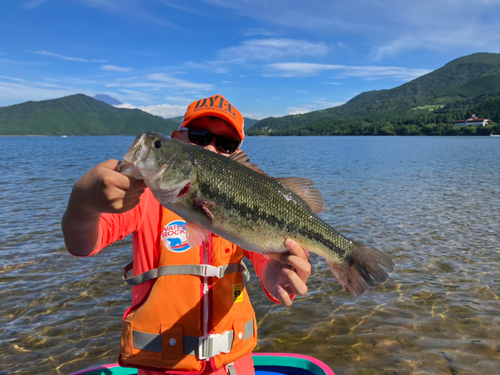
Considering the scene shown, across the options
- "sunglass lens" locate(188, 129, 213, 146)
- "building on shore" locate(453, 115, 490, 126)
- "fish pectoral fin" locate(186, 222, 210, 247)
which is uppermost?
"building on shore" locate(453, 115, 490, 126)

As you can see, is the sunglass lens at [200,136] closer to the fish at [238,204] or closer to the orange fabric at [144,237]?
the orange fabric at [144,237]

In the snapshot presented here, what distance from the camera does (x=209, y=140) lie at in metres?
4.18

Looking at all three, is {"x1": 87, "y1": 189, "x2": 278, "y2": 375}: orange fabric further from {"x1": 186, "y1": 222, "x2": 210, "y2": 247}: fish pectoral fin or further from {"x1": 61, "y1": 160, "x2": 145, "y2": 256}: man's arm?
{"x1": 186, "y1": 222, "x2": 210, "y2": 247}: fish pectoral fin

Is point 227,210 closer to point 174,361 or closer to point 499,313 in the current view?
point 174,361

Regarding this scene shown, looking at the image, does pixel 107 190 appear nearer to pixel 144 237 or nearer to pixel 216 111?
pixel 144 237

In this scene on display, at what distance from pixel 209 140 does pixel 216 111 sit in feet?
1.39

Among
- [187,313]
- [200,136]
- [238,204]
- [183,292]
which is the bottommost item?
[187,313]

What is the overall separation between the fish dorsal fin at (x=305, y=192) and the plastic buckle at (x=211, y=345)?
160 centimetres

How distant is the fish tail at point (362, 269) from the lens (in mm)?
3049

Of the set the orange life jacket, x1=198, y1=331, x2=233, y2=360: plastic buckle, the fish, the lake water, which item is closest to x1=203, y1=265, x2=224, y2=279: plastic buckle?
the orange life jacket

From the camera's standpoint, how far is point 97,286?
879 cm

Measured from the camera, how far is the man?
2.96 metres

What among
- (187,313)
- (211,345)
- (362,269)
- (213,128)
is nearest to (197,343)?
(211,345)

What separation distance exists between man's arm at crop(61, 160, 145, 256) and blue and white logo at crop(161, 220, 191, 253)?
0.88m
